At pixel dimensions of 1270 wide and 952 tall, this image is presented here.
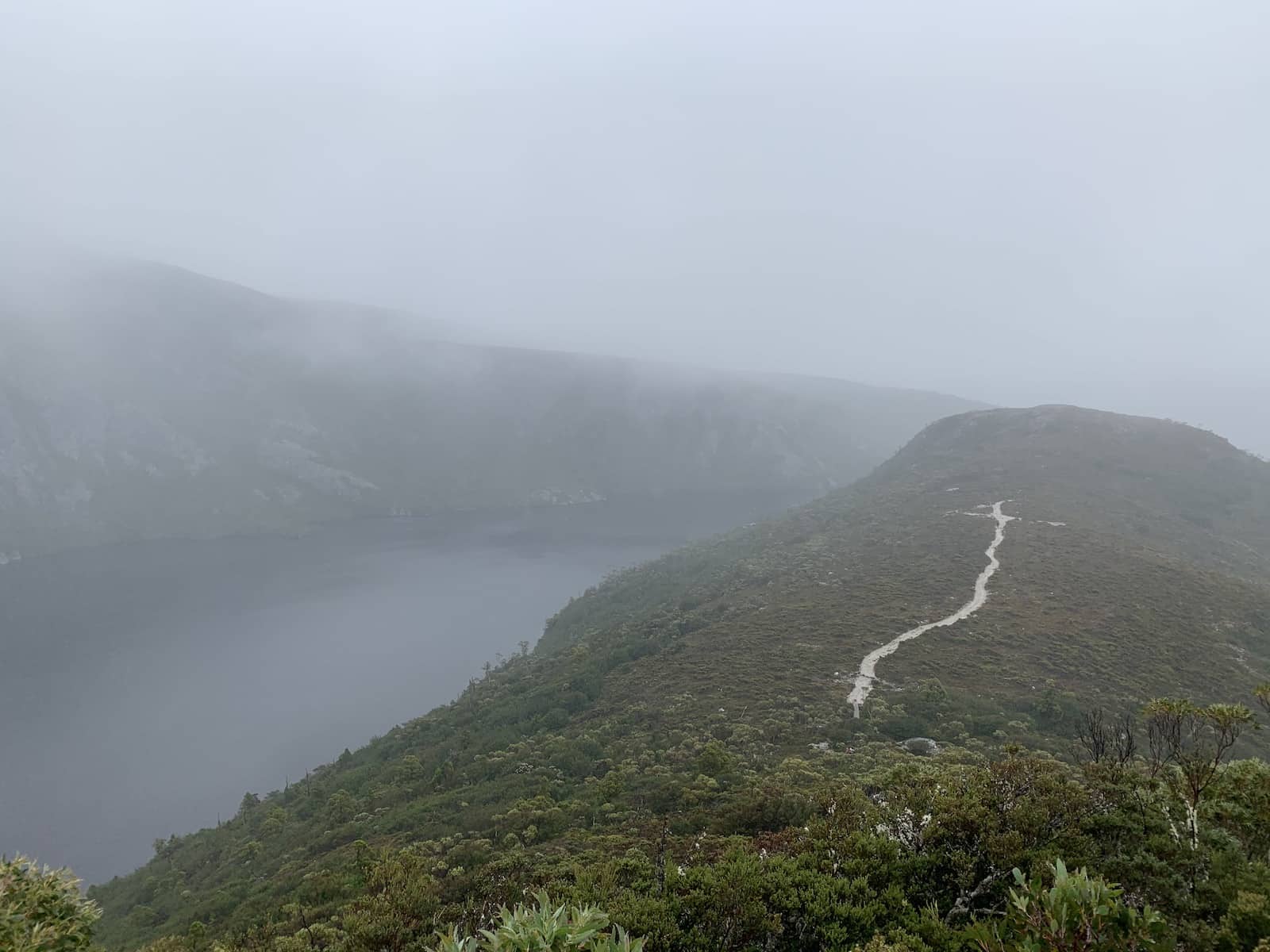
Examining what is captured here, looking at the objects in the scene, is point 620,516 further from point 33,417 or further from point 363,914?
point 363,914

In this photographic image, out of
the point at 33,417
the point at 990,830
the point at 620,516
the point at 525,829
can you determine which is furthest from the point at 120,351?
the point at 990,830

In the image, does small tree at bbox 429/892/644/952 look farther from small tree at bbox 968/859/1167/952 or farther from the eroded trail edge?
the eroded trail edge

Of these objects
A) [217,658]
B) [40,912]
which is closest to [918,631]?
[40,912]

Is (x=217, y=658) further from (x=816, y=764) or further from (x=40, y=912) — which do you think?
(x=40, y=912)

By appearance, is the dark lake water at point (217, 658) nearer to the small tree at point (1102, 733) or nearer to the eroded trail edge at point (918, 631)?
the eroded trail edge at point (918, 631)

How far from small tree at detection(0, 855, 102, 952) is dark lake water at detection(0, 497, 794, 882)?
143 ft

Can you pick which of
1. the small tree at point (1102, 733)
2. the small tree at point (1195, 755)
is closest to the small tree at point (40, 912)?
the small tree at point (1195, 755)

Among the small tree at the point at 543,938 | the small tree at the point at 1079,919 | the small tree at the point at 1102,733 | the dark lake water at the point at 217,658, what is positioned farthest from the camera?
the dark lake water at the point at 217,658

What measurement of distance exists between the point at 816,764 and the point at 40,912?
1851 cm

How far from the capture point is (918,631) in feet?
115

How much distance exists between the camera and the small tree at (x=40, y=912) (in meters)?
7.16

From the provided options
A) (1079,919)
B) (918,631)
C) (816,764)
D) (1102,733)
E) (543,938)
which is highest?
(1079,919)

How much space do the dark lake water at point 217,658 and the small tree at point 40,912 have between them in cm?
4361

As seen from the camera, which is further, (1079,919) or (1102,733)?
(1102,733)
